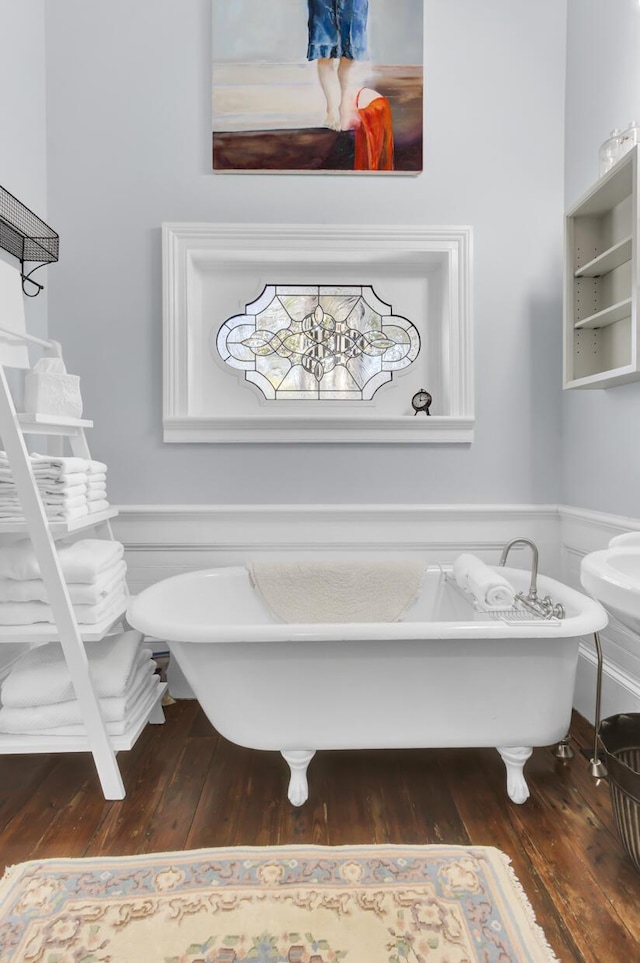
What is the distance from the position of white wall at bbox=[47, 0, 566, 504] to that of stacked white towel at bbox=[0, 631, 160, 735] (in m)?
0.77

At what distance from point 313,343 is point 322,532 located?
800mm

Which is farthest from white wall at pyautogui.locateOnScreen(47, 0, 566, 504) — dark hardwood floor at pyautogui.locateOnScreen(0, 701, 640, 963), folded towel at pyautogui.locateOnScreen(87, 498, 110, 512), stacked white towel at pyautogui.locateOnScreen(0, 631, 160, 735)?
dark hardwood floor at pyautogui.locateOnScreen(0, 701, 640, 963)

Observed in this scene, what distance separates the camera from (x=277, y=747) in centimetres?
163

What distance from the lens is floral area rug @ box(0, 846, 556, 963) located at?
46.1 inches

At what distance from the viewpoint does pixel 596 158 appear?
211 cm

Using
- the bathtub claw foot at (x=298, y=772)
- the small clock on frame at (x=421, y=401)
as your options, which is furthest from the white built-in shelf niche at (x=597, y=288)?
the bathtub claw foot at (x=298, y=772)

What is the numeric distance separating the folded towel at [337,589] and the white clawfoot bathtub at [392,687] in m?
0.51

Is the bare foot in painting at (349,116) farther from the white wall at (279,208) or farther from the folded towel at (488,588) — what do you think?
the folded towel at (488,588)

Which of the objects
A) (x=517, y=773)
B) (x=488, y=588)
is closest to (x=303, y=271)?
(x=488, y=588)

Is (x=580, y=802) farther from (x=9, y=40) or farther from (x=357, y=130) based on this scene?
(x=9, y=40)

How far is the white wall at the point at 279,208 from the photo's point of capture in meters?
2.33

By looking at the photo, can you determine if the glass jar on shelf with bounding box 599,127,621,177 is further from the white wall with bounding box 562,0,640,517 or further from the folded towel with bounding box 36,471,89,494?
the folded towel with bounding box 36,471,89,494

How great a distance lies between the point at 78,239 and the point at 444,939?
253 cm

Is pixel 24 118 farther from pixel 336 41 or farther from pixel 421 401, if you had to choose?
pixel 421 401
